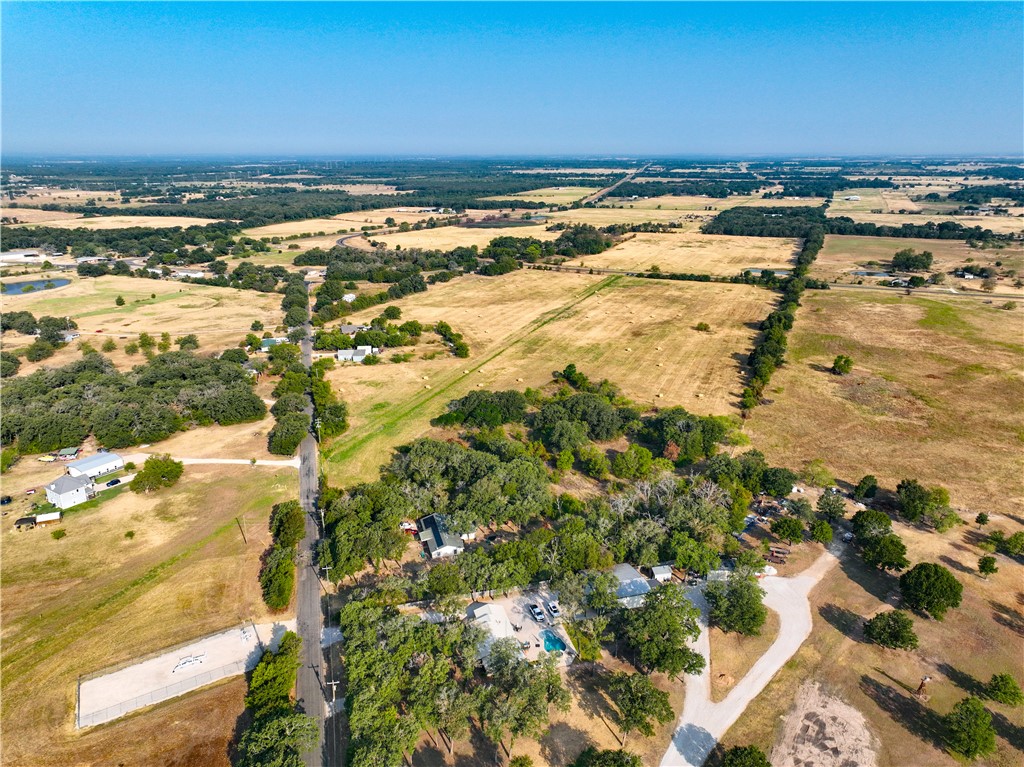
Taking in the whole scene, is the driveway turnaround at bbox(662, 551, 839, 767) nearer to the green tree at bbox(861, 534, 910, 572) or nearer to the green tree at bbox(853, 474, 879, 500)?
the green tree at bbox(861, 534, 910, 572)

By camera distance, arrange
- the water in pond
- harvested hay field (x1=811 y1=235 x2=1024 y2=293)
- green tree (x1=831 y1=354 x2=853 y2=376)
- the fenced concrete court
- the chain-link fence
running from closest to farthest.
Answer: the chain-link fence
the fenced concrete court
green tree (x1=831 y1=354 x2=853 y2=376)
the water in pond
harvested hay field (x1=811 y1=235 x2=1024 y2=293)

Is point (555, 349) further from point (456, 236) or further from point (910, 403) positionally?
point (456, 236)

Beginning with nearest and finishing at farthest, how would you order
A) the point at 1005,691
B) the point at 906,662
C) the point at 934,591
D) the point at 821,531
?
the point at 1005,691 < the point at 906,662 < the point at 934,591 < the point at 821,531

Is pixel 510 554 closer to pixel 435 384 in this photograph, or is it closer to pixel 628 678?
pixel 628 678

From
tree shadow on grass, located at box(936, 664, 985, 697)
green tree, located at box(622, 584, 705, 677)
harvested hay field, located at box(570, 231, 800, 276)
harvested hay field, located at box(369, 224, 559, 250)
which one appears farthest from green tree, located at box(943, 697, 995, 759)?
harvested hay field, located at box(369, 224, 559, 250)

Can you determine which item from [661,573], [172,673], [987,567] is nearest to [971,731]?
[987,567]
